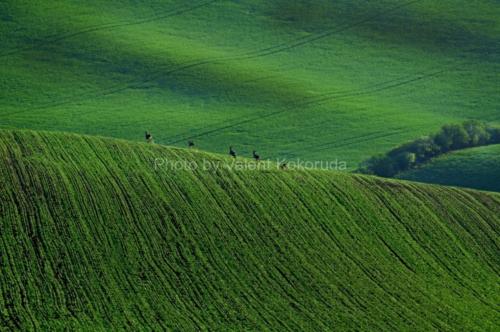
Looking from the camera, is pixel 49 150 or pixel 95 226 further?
pixel 49 150

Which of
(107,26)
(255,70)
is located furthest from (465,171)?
(107,26)

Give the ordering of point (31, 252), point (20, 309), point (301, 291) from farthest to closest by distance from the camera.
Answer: point (301, 291) → point (31, 252) → point (20, 309)

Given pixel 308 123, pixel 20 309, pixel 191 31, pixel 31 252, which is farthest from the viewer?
pixel 191 31

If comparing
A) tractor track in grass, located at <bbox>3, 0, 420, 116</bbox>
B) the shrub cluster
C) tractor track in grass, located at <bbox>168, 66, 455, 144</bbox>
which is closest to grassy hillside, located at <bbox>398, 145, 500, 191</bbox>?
the shrub cluster

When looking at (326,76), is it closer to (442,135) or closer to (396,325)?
(442,135)

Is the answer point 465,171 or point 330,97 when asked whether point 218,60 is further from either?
point 465,171

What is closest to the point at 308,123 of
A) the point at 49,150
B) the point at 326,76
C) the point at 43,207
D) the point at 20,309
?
the point at 326,76

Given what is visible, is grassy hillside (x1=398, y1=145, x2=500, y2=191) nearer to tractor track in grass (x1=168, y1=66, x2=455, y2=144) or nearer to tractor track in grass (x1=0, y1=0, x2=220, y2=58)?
tractor track in grass (x1=168, y1=66, x2=455, y2=144)
